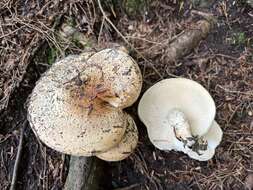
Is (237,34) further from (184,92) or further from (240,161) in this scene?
(240,161)

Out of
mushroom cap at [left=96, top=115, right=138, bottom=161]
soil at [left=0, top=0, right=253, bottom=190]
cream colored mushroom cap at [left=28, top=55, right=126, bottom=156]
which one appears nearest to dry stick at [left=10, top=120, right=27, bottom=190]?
soil at [left=0, top=0, right=253, bottom=190]

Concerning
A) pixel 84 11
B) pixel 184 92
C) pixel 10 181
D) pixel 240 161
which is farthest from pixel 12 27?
pixel 240 161

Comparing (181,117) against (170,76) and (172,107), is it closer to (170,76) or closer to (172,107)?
(172,107)

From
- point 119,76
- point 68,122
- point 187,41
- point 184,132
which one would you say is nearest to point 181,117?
point 184,132

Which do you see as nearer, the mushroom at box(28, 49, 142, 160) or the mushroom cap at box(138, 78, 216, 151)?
the mushroom at box(28, 49, 142, 160)

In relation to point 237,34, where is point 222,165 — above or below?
below

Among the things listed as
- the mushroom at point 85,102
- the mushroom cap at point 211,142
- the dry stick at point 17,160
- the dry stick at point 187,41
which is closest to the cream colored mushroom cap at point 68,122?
the mushroom at point 85,102

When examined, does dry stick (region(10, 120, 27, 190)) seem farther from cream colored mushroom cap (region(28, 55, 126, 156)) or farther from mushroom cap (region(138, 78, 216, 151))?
mushroom cap (region(138, 78, 216, 151))
